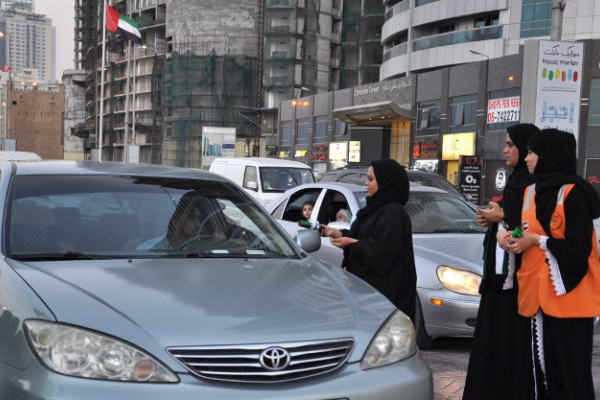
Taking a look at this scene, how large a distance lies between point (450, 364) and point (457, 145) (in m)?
39.2

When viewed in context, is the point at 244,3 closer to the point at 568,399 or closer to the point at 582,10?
→ the point at 582,10

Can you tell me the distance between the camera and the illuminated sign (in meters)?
42.9

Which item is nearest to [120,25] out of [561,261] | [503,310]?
[503,310]

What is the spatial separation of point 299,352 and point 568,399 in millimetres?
1689

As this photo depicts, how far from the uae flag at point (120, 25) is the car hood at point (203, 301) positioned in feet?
135

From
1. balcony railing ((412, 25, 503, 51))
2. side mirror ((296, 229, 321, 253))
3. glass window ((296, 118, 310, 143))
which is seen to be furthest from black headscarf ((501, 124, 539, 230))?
glass window ((296, 118, 310, 143))

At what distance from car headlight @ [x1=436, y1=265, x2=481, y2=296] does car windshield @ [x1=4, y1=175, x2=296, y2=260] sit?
2450 millimetres

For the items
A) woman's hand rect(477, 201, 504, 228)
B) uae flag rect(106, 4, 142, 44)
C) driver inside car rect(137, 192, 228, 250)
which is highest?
uae flag rect(106, 4, 142, 44)

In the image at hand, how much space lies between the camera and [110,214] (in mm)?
4203

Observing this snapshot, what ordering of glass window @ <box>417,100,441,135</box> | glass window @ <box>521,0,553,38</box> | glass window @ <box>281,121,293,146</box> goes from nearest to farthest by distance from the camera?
glass window @ <box>521,0,553,38</box> < glass window @ <box>417,100,441,135</box> < glass window @ <box>281,121,293,146</box>

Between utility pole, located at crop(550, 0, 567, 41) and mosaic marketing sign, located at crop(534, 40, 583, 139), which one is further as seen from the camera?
utility pole, located at crop(550, 0, 567, 41)

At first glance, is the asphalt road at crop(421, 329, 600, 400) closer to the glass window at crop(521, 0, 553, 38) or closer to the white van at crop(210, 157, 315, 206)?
the white van at crop(210, 157, 315, 206)

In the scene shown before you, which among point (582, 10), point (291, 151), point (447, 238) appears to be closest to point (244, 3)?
point (291, 151)

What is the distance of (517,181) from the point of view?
421cm
